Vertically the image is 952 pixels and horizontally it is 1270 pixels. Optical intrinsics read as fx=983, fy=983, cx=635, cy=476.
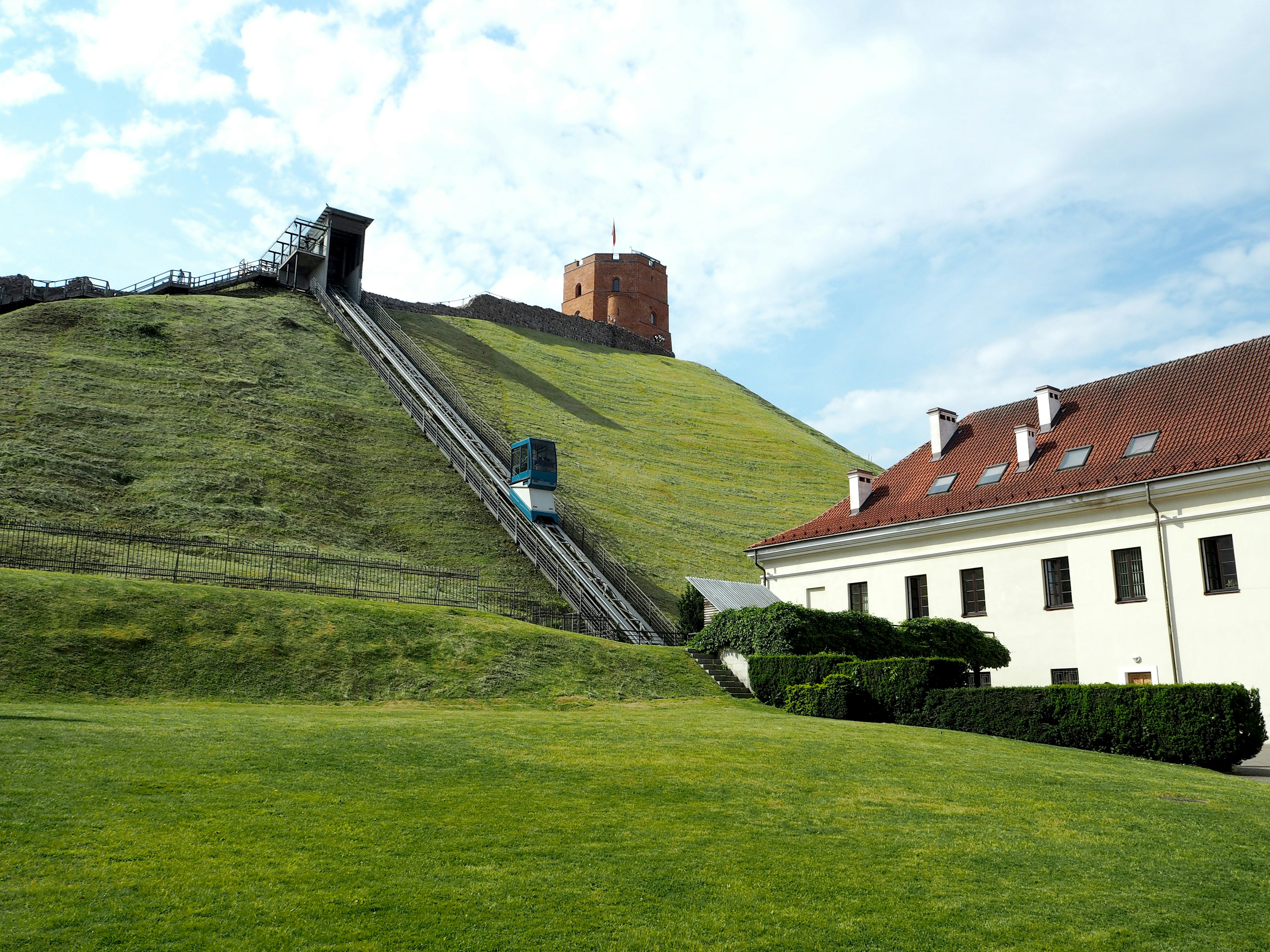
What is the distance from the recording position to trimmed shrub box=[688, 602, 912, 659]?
27703 mm

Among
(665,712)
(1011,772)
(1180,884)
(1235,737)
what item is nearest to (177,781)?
(1180,884)

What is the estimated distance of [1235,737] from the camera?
17.4m

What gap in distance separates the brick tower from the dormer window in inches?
2840

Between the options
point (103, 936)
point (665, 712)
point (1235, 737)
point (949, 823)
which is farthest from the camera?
point (665, 712)

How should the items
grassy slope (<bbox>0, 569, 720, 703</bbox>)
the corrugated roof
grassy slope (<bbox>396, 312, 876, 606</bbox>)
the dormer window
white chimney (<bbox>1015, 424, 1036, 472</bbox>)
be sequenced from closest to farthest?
grassy slope (<bbox>0, 569, 720, 703</bbox>) < white chimney (<bbox>1015, 424, 1036, 472</bbox>) < the dormer window < the corrugated roof < grassy slope (<bbox>396, 312, 876, 606</bbox>)

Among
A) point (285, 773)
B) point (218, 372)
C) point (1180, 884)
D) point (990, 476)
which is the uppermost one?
point (218, 372)

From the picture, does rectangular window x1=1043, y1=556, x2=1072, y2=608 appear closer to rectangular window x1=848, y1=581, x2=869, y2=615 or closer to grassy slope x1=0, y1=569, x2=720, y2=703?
rectangular window x1=848, y1=581, x2=869, y2=615

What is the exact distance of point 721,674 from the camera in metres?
29.0

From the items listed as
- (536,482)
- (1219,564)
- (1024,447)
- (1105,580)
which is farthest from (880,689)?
(536,482)

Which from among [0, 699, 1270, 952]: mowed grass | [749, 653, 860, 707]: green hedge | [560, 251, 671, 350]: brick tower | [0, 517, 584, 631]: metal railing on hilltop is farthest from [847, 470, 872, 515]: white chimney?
[560, 251, 671, 350]: brick tower

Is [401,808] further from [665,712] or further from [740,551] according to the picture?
[740,551]

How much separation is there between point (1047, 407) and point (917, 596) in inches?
307

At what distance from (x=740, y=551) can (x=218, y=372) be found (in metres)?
28.9

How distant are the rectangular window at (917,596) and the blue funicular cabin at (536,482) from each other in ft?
56.5
